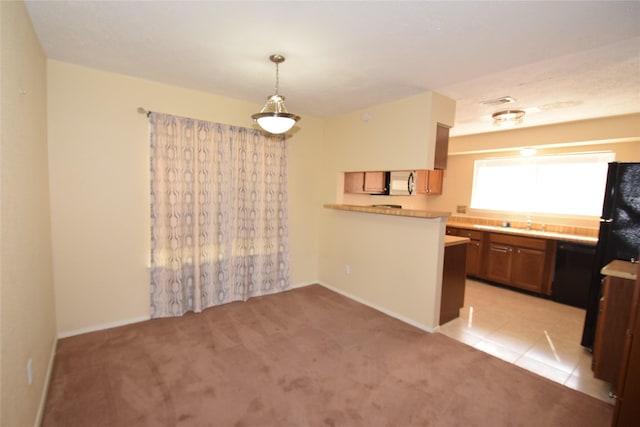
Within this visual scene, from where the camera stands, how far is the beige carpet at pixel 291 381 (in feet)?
6.25

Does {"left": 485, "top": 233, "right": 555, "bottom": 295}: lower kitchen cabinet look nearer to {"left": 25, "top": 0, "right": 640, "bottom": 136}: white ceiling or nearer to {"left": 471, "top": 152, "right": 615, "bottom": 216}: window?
{"left": 471, "top": 152, "right": 615, "bottom": 216}: window

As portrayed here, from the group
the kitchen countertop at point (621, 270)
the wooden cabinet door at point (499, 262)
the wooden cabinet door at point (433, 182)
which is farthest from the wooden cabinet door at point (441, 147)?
the wooden cabinet door at point (499, 262)

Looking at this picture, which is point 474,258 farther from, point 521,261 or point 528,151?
point 528,151

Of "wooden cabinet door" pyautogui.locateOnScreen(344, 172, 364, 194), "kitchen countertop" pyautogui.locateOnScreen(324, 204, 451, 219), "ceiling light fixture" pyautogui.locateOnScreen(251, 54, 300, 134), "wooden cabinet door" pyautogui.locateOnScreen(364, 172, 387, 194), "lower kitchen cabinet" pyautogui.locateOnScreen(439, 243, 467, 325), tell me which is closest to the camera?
"ceiling light fixture" pyautogui.locateOnScreen(251, 54, 300, 134)

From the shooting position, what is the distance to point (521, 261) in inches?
173

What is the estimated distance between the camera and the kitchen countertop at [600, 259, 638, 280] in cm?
207

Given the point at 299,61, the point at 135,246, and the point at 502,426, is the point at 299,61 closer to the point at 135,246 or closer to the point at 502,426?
the point at 135,246

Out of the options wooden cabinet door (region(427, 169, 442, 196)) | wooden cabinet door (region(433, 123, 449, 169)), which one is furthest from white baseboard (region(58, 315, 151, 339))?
wooden cabinet door (region(427, 169, 442, 196))

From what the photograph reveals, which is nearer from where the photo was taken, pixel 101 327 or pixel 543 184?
pixel 101 327

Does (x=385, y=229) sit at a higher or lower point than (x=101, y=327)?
higher

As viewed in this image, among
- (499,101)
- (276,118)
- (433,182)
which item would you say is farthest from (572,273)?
(276,118)

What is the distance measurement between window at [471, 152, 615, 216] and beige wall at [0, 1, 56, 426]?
5790mm

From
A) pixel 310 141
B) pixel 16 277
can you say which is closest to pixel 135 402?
pixel 16 277

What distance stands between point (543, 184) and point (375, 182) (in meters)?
2.93
